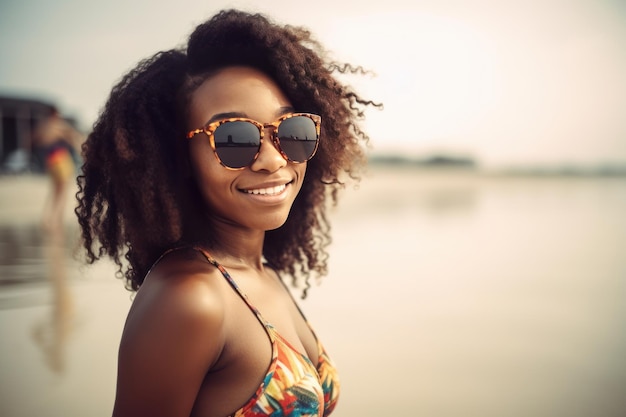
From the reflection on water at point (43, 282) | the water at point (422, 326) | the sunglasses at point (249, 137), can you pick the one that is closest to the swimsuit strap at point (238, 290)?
the sunglasses at point (249, 137)

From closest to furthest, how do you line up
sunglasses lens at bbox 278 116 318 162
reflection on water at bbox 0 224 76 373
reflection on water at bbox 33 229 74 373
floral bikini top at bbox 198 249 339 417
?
floral bikini top at bbox 198 249 339 417 → sunglasses lens at bbox 278 116 318 162 → reflection on water at bbox 33 229 74 373 → reflection on water at bbox 0 224 76 373

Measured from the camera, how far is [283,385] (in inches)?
54.3

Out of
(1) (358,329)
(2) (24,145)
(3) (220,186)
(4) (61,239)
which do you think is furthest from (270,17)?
(2) (24,145)

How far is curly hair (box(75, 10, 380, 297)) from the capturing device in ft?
5.09

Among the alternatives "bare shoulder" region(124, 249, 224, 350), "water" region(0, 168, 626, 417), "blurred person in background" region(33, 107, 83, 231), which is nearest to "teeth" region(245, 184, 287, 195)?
"bare shoulder" region(124, 249, 224, 350)

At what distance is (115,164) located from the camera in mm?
1562

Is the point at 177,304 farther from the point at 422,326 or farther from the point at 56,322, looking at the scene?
the point at 56,322

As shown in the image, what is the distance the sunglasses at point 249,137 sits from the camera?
149 centimetres

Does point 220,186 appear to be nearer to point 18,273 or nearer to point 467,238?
point 18,273

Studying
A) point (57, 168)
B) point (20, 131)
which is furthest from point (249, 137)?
point (20, 131)

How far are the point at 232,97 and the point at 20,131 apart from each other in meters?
25.3

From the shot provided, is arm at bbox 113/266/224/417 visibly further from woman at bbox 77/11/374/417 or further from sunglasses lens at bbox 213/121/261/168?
sunglasses lens at bbox 213/121/261/168

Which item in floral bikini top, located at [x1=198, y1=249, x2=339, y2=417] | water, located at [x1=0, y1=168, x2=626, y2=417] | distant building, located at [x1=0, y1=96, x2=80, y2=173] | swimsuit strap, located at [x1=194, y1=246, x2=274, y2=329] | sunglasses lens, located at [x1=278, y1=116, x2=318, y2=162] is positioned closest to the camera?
floral bikini top, located at [x1=198, y1=249, x2=339, y2=417]

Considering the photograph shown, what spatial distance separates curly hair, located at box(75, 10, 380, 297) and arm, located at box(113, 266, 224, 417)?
0.36 m
